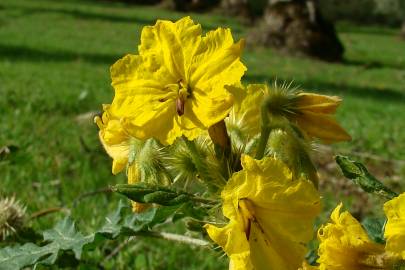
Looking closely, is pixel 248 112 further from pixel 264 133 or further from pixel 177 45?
pixel 177 45

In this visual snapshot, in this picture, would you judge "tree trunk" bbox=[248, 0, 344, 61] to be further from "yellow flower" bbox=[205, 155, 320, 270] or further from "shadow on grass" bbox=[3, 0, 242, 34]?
"yellow flower" bbox=[205, 155, 320, 270]

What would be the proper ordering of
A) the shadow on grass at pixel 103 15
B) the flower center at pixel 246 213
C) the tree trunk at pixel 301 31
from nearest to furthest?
the flower center at pixel 246 213 < the tree trunk at pixel 301 31 < the shadow on grass at pixel 103 15

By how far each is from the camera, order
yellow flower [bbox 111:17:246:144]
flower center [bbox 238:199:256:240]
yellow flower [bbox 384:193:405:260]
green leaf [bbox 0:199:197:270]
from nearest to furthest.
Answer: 1. yellow flower [bbox 384:193:405:260]
2. flower center [bbox 238:199:256:240]
3. yellow flower [bbox 111:17:246:144]
4. green leaf [bbox 0:199:197:270]

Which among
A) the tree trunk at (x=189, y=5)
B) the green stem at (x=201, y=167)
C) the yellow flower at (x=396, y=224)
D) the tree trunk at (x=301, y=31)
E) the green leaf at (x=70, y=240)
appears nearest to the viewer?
the yellow flower at (x=396, y=224)

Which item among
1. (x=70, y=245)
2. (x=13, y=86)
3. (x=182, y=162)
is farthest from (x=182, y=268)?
(x=13, y=86)

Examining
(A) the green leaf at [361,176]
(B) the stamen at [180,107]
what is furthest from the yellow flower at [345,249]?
(B) the stamen at [180,107]

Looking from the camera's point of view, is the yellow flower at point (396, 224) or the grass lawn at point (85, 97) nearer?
the yellow flower at point (396, 224)

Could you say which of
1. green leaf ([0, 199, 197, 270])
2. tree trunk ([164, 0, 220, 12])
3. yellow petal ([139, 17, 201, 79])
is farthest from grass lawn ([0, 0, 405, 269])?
tree trunk ([164, 0, 220, 12])

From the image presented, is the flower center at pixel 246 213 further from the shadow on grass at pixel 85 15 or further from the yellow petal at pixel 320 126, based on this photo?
the shadow on grass at pixel 85 15
